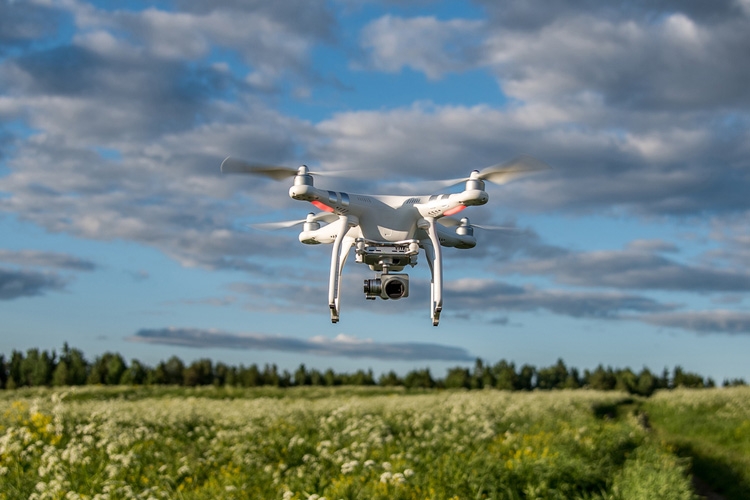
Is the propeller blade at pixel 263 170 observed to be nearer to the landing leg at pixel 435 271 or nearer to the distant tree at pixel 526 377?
the landing leg at pixel 435 271

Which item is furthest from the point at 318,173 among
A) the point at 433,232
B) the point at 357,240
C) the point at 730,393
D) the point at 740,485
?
the point at 730,393

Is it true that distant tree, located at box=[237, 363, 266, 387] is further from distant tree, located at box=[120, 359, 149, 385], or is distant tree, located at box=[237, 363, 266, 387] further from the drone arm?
the drone arm

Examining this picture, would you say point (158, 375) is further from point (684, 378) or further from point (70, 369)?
point (684, 378)

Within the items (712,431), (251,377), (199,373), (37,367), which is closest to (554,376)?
(251,377)

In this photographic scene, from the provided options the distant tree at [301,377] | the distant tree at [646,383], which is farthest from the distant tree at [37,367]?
the distant tree at [646,383]

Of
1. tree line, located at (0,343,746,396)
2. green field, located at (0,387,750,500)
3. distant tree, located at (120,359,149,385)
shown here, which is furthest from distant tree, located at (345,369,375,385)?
green field, located at (0,387,750,500)

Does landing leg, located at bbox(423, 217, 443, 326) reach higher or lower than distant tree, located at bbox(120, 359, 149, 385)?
higher
